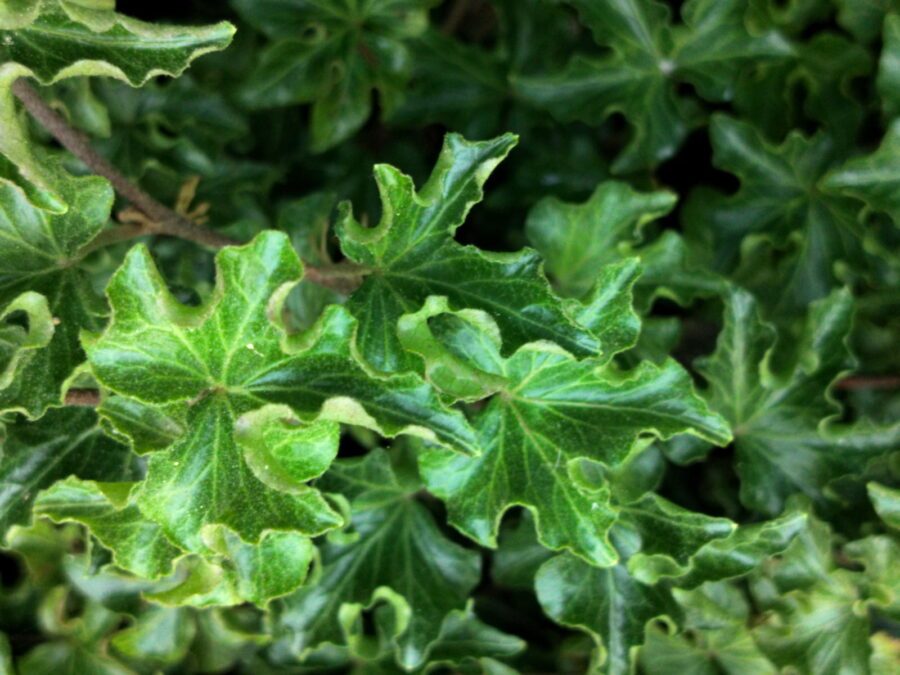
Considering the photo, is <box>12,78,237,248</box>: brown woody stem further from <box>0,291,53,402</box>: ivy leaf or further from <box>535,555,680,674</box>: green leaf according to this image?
<box>535,555,680,674</box>: green leaf

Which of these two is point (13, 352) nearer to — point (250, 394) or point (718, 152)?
point (250, 394)

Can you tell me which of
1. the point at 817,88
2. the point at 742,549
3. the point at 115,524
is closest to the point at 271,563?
the point at 115,524

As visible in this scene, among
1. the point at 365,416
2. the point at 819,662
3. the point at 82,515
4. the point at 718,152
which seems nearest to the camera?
the point at 365,416

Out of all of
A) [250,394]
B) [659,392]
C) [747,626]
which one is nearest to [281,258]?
[250,394]

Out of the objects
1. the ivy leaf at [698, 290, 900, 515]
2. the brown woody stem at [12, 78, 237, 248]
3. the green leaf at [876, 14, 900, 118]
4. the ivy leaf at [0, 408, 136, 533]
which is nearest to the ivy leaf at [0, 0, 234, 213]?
the brown woody stem at [12, 78, 237, 248]

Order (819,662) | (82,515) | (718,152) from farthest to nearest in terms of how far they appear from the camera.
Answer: (718,152)
(819,662)
(82,515)

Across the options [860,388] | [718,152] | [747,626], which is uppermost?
[718,152]

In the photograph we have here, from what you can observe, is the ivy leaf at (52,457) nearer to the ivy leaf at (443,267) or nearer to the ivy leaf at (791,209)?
the ivy leaf at (443,267)
